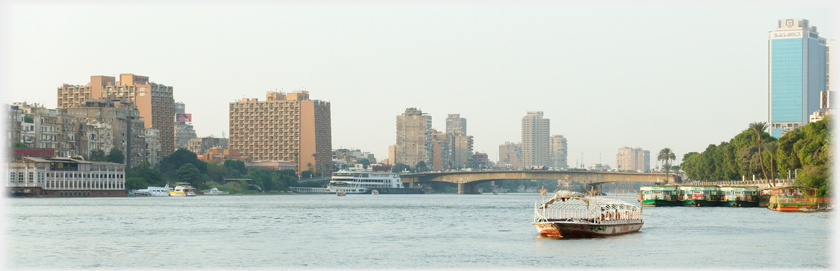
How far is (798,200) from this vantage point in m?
112

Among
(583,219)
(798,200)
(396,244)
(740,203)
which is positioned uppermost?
(583,219)

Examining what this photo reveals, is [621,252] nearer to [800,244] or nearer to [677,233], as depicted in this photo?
[800,244]

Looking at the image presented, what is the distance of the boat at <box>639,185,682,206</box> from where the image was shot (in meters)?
143

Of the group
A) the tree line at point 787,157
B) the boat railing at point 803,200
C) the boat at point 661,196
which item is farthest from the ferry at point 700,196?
the boat railing at point 803,200

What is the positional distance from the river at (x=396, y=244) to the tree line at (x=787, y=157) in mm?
13975

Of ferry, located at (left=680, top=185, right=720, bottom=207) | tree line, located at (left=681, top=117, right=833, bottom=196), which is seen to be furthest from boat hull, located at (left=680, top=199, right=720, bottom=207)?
tree line, located at (left=681, top=117, right=833, bottom=196)

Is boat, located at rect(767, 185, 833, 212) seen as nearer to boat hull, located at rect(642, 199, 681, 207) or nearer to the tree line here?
the tree line

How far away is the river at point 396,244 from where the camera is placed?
184ft

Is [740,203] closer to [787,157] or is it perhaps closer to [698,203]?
[698,203]

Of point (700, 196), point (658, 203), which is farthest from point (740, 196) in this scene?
point (658, 203)

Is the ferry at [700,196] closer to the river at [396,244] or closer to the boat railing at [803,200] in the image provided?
the boat railing at [803,200]

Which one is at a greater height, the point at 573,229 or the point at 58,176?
the point at 58,176

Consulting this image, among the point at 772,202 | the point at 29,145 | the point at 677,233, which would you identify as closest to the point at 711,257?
the point at 677,233

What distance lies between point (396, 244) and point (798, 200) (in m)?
62.9
